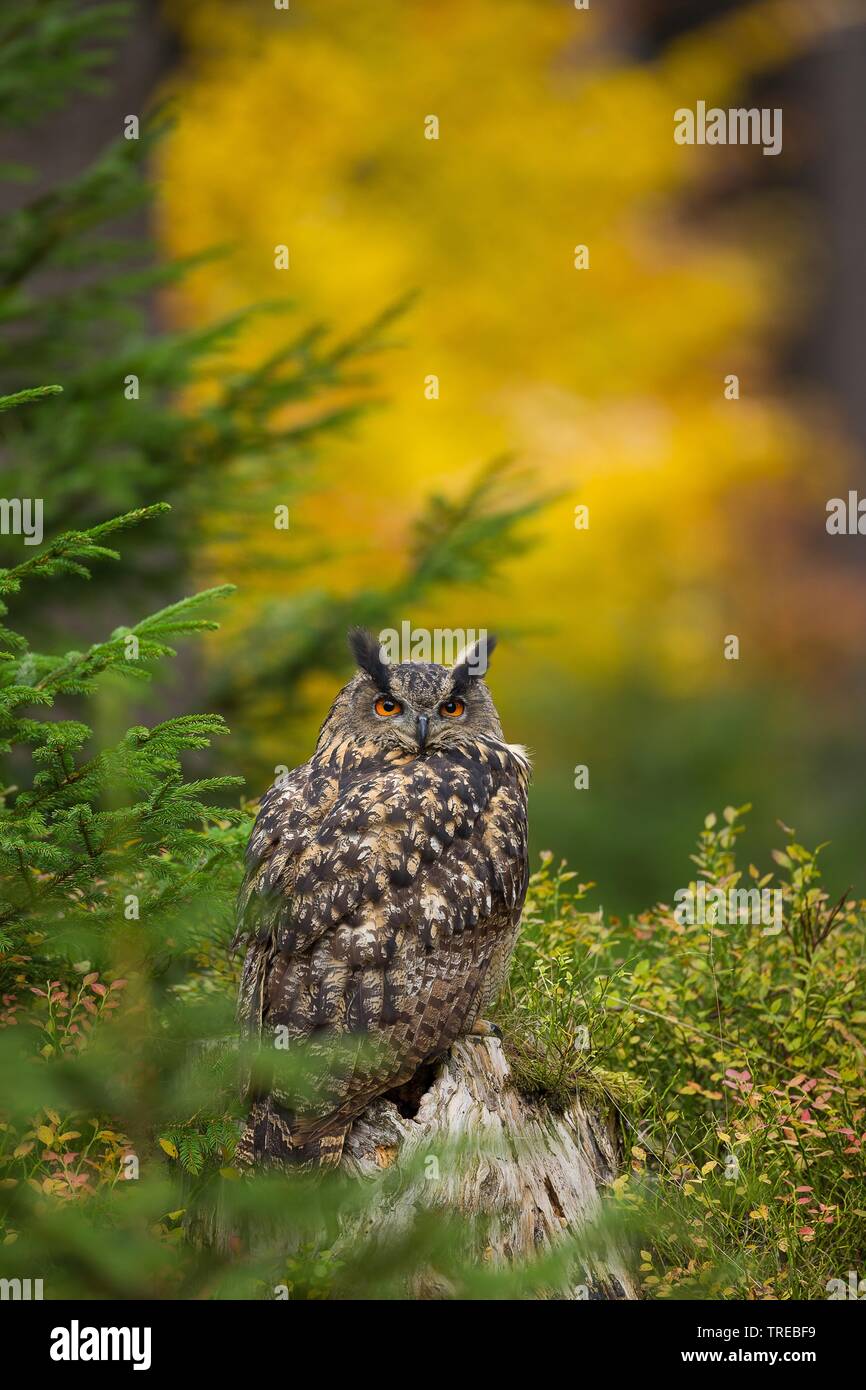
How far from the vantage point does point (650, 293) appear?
12391 mm

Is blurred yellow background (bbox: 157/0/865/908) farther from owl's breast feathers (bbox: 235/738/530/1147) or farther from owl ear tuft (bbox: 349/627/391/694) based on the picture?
owl's breast feathers (bbox: 235/738/530/1147)

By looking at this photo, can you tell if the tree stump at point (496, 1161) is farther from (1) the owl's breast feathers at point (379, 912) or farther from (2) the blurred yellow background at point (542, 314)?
(2) the blurred yellow background at point (542, 314)

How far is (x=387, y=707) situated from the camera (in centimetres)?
424

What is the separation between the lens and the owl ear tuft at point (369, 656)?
420 cm

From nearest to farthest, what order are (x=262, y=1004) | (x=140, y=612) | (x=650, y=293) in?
(x=262, y=1004), (x=140, y=612), (x=650, y=293)

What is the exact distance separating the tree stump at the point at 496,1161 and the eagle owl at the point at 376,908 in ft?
0.34

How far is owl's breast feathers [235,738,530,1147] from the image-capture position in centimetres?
368

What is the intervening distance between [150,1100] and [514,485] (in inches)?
219

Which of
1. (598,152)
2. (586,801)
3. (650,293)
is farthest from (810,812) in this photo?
(598,152)

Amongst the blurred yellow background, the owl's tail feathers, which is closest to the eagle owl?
the owl's tail feathers

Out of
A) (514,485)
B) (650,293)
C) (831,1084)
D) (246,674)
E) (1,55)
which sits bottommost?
(831,1084)

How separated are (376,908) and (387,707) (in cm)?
73
